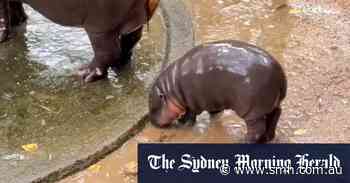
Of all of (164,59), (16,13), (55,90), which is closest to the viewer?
(55,90)

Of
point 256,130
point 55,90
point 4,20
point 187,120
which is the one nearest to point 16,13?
point 4,20

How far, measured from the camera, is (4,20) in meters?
4.58

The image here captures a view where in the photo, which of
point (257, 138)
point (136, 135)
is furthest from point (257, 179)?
point (136, 135)

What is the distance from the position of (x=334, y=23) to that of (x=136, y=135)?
1.72 metres

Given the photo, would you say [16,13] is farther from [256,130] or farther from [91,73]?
[256,130]

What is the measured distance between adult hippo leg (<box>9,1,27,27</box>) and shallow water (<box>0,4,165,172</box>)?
7 centimetres

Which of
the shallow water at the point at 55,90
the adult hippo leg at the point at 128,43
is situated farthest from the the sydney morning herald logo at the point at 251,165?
the adult hippo leg at the point at 128,43

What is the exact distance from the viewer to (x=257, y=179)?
365 centimetres

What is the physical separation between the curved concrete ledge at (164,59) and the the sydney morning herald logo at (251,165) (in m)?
0.29

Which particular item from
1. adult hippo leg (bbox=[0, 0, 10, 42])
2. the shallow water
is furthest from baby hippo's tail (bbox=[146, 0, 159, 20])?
adult hippo leg (bbox=[0, 0, 10, 42])

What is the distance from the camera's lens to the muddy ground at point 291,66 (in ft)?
12.9

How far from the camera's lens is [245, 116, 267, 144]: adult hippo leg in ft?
12.0

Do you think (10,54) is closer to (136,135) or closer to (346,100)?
(136,135)

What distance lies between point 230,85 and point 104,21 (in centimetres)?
89
